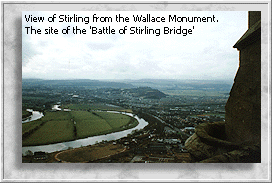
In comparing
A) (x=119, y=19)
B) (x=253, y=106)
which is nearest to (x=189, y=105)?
(x=253, y=106)

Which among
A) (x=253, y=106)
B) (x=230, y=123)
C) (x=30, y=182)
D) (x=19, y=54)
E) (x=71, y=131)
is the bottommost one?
(x=30, y=182)

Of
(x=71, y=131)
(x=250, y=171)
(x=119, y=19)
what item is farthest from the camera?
(x=71, y=131)

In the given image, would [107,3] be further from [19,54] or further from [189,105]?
[189,105]

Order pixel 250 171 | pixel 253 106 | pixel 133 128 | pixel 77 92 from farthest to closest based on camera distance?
pixel 77 92, pixel 133 128, pixel 250 171, pixel 253 106

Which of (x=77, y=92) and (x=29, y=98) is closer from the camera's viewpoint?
(x=29, y=98)

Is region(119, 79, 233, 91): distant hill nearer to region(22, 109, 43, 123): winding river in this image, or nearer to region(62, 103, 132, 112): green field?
region(62, 103, 132, 112): green field

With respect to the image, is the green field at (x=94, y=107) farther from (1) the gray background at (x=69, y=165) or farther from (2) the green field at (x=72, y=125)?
(1) the gray background at (x=69, y=165)
